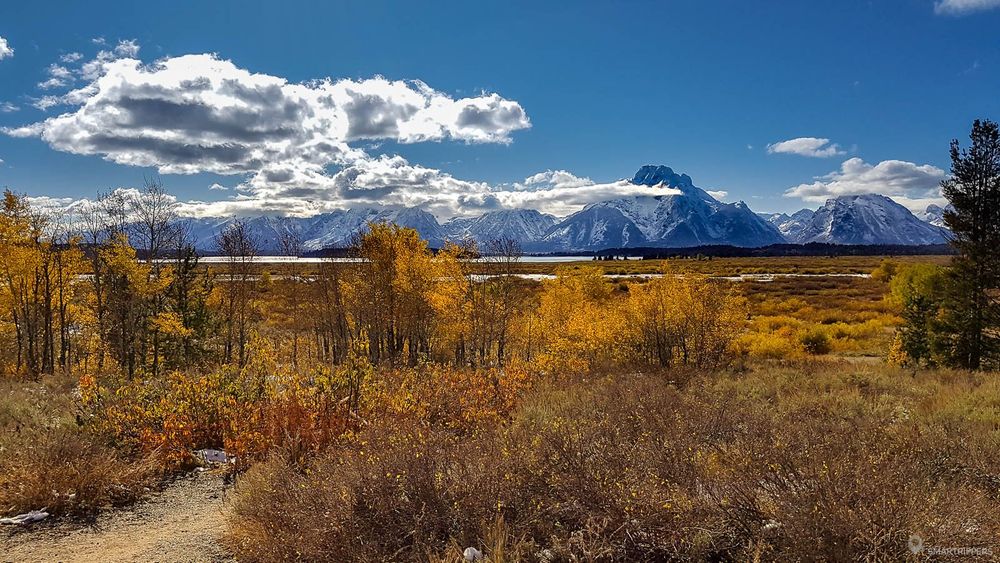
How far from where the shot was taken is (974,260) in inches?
749

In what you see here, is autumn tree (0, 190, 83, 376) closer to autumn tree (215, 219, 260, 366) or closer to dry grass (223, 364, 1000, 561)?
autumn tree (215, 219, 260, 366)

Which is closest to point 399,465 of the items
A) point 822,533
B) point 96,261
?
point 822,533

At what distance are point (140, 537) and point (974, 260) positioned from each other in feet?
87.9

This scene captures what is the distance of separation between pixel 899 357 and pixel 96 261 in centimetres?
3529

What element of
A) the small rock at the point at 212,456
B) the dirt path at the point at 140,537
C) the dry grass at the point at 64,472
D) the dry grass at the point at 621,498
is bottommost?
the small rock at the point at 212,456

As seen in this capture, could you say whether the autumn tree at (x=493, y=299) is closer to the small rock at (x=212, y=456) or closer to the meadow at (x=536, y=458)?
the meadow at (x=536, y=458)

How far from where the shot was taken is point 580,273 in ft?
99.6

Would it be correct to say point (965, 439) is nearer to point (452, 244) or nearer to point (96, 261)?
point (452, 244)

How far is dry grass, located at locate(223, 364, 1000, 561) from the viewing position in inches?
143

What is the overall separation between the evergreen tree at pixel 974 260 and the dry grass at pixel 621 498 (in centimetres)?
1762

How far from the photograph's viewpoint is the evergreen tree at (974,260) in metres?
18.6

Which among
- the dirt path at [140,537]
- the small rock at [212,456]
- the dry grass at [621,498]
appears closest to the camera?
the dry grass at [621,498]

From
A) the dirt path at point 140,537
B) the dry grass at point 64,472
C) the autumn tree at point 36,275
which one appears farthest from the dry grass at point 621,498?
the autumn tree at point 36,275

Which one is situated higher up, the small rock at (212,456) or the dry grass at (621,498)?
the dry grass at (621,498)
